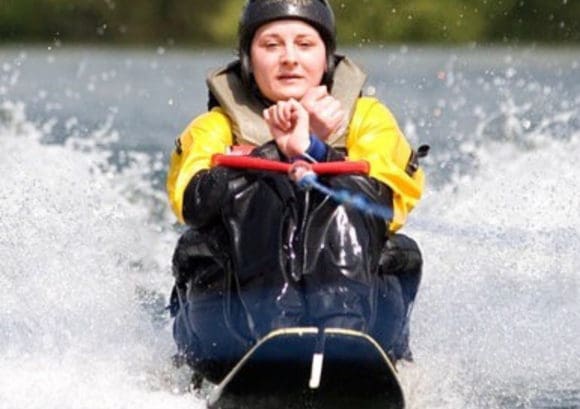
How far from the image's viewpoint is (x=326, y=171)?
4879mm

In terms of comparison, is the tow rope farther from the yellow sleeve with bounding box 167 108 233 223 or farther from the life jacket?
the life jacket

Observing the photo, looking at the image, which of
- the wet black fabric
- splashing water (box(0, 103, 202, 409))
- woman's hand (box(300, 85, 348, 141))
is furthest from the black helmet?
splashing water (box(0, 103, 202, 409))

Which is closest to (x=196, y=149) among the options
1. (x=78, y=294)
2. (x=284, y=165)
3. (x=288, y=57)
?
(x=288, y=57)

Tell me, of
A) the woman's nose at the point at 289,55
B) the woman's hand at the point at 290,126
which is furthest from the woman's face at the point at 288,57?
the woman's hand at the point at 290,126

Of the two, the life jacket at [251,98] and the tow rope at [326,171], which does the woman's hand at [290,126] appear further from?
the life jacket at [251,98]

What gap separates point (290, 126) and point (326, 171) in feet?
0.57

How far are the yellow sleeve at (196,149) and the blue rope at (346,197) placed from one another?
46cm

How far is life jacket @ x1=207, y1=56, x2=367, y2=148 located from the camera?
5355mm

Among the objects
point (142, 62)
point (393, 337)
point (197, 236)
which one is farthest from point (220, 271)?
point (142, 62)

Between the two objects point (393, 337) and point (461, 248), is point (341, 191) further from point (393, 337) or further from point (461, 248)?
point (461, 248)

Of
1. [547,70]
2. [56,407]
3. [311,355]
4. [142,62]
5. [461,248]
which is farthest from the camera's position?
[142,62]

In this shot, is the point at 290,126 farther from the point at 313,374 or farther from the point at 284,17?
the point at 313,374

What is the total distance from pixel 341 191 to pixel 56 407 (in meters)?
0.96

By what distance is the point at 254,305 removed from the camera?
4.88 metres
